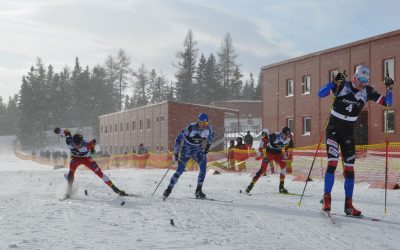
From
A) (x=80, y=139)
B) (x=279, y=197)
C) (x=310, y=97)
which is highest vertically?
(x=310, y=97)

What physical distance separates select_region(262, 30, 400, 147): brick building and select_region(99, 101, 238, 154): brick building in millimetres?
6590

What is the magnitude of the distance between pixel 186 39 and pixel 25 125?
35.2m

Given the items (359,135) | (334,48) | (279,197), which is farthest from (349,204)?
(334,48)

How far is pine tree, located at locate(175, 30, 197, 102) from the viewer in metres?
82.6

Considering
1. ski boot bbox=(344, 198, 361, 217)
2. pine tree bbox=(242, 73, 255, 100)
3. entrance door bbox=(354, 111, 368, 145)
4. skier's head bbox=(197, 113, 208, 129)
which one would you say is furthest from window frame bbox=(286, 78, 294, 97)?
pine tree bbox=(242, 73, 255, 100)

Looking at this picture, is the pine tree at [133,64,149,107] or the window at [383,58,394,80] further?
the pine tree at [133,64,149,107]

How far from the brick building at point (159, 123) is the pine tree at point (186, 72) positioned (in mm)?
26411

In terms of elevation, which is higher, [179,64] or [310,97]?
[179,64]

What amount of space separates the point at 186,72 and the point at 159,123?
129 ft

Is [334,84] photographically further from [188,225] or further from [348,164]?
[188,225]

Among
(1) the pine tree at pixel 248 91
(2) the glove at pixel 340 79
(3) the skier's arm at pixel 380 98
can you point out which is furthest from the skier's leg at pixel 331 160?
(1) the pine tree at pixel 248 91

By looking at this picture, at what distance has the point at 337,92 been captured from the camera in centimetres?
727

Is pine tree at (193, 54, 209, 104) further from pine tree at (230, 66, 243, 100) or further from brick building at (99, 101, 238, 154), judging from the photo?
brick building at (99, 101, 238, 154)

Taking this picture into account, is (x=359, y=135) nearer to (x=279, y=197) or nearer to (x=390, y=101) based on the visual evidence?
(x=279, y=197)
